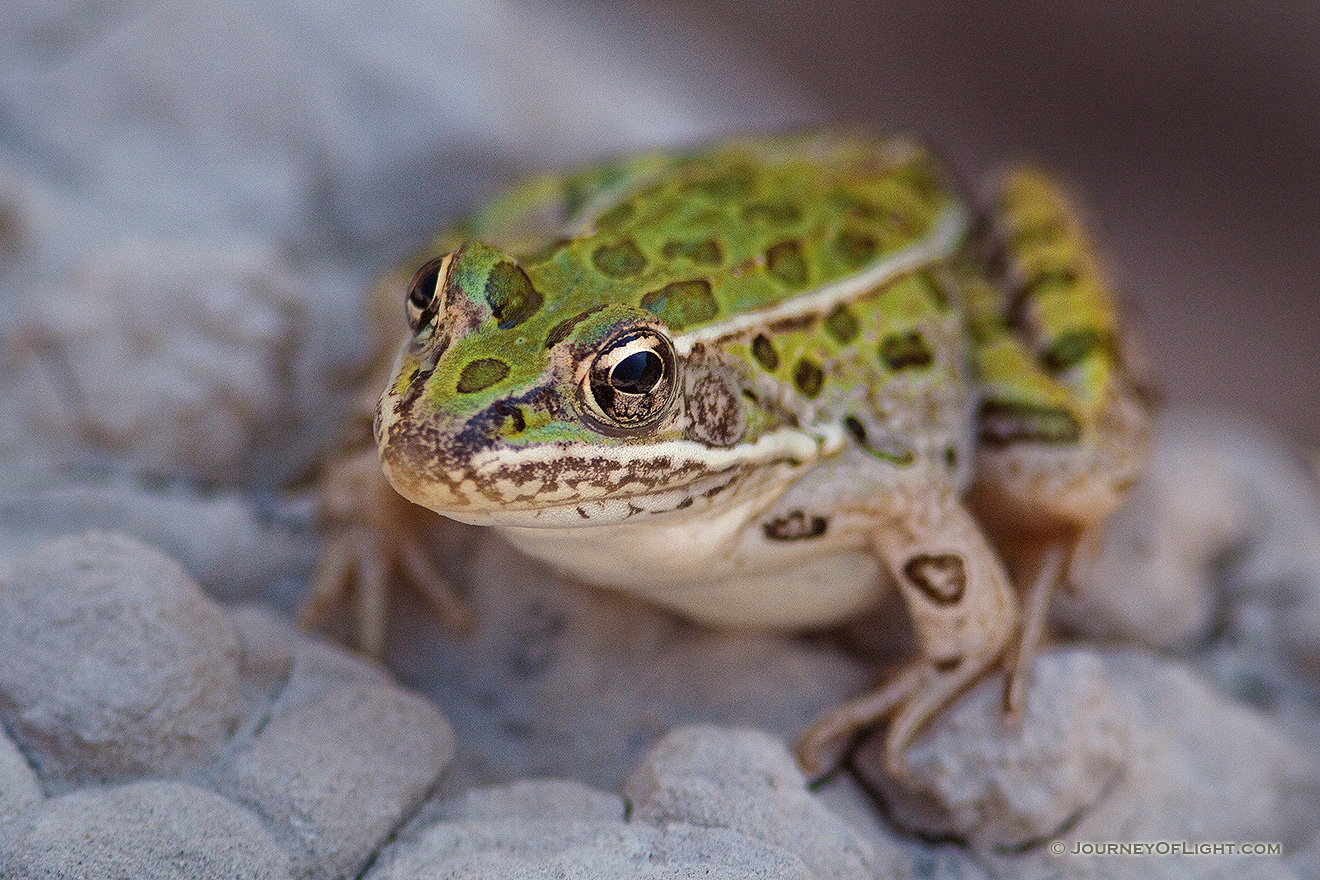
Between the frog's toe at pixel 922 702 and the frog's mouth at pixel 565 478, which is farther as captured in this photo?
the frog's toe at pixel 922 702

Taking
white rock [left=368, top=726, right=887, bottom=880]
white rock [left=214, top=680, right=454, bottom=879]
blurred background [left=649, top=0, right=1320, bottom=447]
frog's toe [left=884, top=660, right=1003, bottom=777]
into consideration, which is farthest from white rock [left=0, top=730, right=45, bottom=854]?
blurred background [left=649, top=0, right=1320, bottom=447]

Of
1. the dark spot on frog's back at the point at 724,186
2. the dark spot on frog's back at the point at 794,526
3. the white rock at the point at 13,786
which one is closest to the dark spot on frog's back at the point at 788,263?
the dark spot on frog's back at the point at 724,186

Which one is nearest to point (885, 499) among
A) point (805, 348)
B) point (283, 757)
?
point (805, 348)

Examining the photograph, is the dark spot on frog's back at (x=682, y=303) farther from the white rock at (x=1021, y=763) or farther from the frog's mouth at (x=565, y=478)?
the white rock at (x=1021, y=763)

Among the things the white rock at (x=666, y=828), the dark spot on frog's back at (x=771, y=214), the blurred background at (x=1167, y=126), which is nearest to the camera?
the white rock at (x=666, y=828)

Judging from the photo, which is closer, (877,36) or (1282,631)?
(1282,631)

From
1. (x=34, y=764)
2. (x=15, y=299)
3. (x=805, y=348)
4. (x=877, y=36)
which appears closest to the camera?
(x=34, y=764)

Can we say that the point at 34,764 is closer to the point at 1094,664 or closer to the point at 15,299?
the point at 15,299
